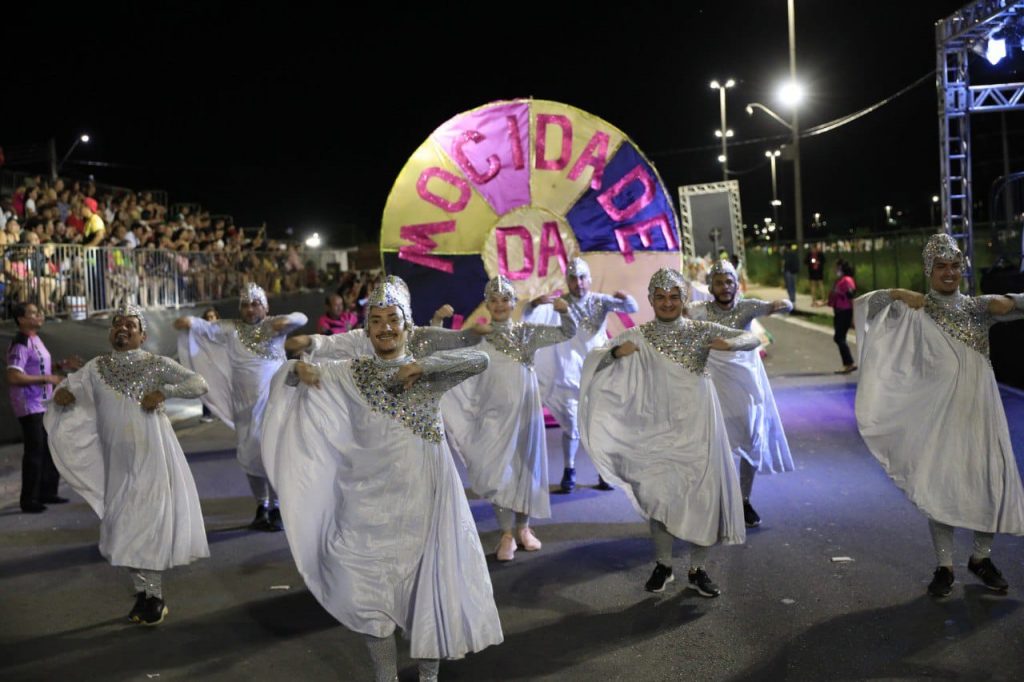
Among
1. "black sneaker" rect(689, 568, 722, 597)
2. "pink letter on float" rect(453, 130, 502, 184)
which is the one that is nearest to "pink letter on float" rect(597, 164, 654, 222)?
"pink letter on float" rect(453, 130, 502, 184)

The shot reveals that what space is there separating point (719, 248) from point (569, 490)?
67.1ft

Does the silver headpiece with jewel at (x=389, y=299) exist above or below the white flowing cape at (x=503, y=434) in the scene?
above

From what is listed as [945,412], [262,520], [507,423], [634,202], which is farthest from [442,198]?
[945,412]

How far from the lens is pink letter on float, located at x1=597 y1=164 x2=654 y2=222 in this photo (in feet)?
38.7

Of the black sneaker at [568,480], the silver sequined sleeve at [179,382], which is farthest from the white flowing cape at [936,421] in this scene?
the silver sequined sleeve at [179,382]

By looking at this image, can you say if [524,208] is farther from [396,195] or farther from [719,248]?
[719,248]

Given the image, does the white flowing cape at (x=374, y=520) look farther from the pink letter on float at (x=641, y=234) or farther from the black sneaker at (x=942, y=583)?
the pink letter on float at (x=641, y=234)

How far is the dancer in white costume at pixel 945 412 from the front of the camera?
232 inches

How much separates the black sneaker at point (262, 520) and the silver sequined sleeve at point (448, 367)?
3945mm

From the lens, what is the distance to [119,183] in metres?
29.6

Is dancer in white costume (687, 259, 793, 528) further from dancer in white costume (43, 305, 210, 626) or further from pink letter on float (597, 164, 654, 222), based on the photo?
pink letter on float (597, 164, 654, 222)

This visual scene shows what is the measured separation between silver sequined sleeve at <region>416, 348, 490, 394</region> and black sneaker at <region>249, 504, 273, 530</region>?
12.9ft

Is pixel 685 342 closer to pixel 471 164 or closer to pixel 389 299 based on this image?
pixel 389 299

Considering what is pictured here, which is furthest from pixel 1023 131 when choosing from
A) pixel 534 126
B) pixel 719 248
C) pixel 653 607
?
pixel 653 607
